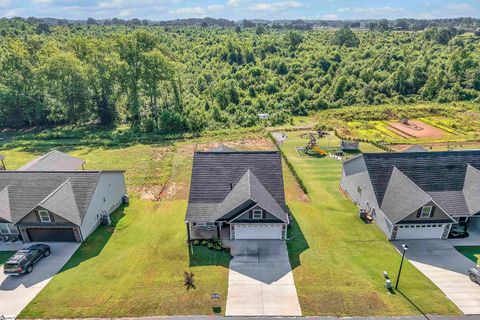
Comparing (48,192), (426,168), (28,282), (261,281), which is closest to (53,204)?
(48,192)

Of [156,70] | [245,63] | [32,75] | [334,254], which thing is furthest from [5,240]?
[245,63]

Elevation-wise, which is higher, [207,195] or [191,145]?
[207,195]

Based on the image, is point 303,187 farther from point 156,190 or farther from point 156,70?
point 156,70

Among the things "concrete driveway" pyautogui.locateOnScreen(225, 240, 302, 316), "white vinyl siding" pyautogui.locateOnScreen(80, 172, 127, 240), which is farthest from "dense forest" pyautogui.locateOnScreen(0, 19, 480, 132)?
"concrete driveway" pyautogui.locateOnScreen(225, 240, 302, 316)

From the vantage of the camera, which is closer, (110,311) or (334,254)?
(110,311)

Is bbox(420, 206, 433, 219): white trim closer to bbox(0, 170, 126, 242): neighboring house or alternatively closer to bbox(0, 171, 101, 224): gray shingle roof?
bbox(0, 170, 126, 242): neighboring house

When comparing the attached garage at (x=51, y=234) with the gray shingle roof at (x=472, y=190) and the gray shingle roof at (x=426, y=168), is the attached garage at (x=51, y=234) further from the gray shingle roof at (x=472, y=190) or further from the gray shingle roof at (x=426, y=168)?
the gray shingle roof at (x=472, y=190)
